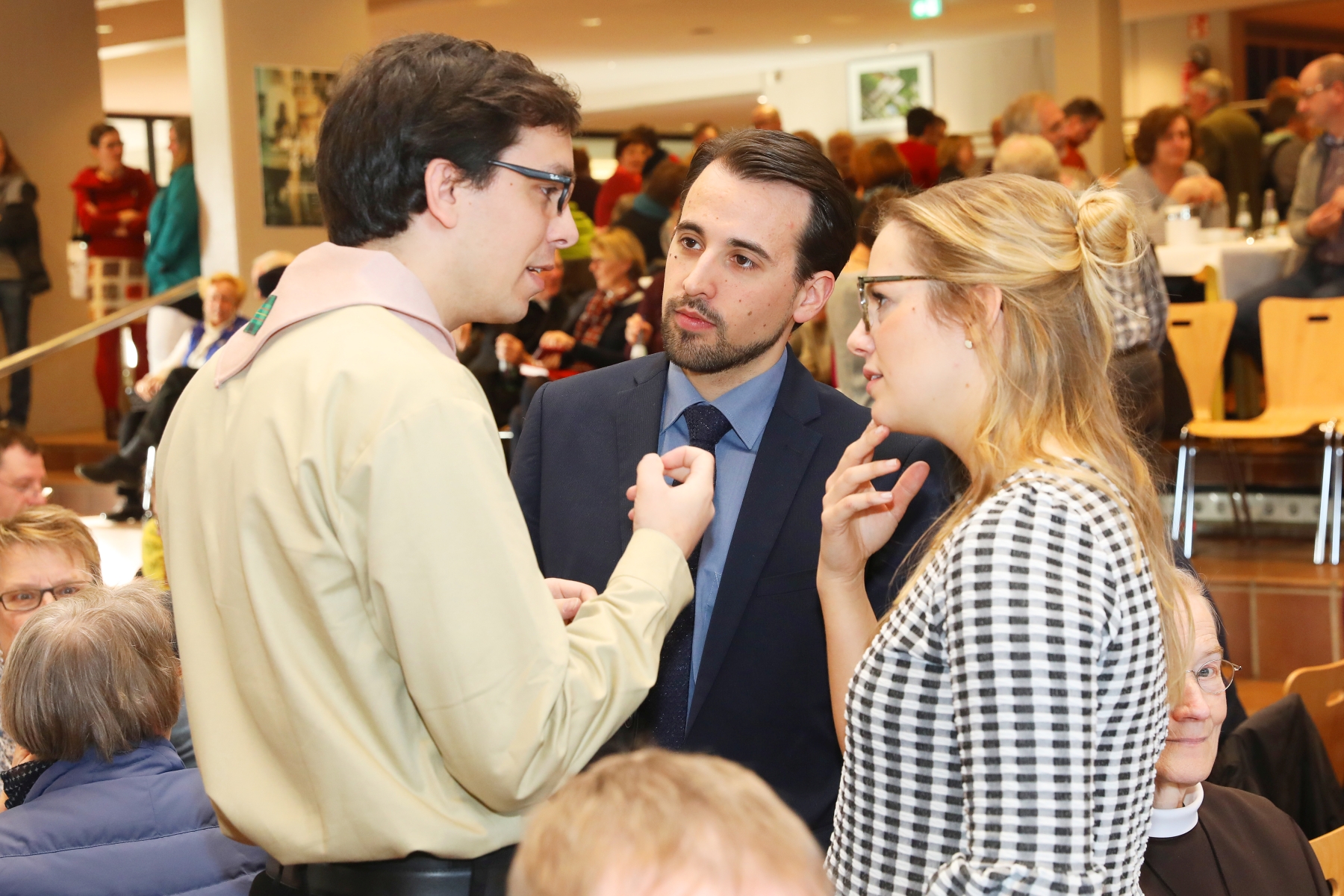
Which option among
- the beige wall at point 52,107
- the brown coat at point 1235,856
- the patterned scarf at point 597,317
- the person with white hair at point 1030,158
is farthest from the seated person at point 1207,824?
the beige wall at point 52,107

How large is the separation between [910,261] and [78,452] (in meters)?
8.50

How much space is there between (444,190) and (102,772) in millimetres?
1212

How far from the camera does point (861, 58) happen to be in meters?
15.5

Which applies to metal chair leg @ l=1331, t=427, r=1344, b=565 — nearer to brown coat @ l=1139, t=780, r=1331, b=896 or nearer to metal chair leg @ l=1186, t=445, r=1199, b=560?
metal chair leg @ l=1186, t=445, r=1199, b=560

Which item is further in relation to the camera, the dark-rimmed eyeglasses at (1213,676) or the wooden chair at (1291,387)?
the wooden chair at (1291,387)

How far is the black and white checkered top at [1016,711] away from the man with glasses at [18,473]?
345 cm

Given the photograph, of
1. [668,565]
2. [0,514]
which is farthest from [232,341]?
[0,514]

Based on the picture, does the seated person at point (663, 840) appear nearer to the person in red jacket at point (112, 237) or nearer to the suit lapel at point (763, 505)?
the suit lapel at point (763, 505)

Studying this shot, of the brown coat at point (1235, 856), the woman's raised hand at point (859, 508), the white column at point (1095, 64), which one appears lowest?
the brown coat at point (1235, 856)

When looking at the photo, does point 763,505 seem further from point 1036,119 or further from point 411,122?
point 1036,119

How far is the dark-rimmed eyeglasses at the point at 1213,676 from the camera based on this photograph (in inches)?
82.7

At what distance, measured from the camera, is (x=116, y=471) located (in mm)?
7137

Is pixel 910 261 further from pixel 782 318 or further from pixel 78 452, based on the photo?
pixel 78 452

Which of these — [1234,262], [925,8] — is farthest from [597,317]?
[925,8]
